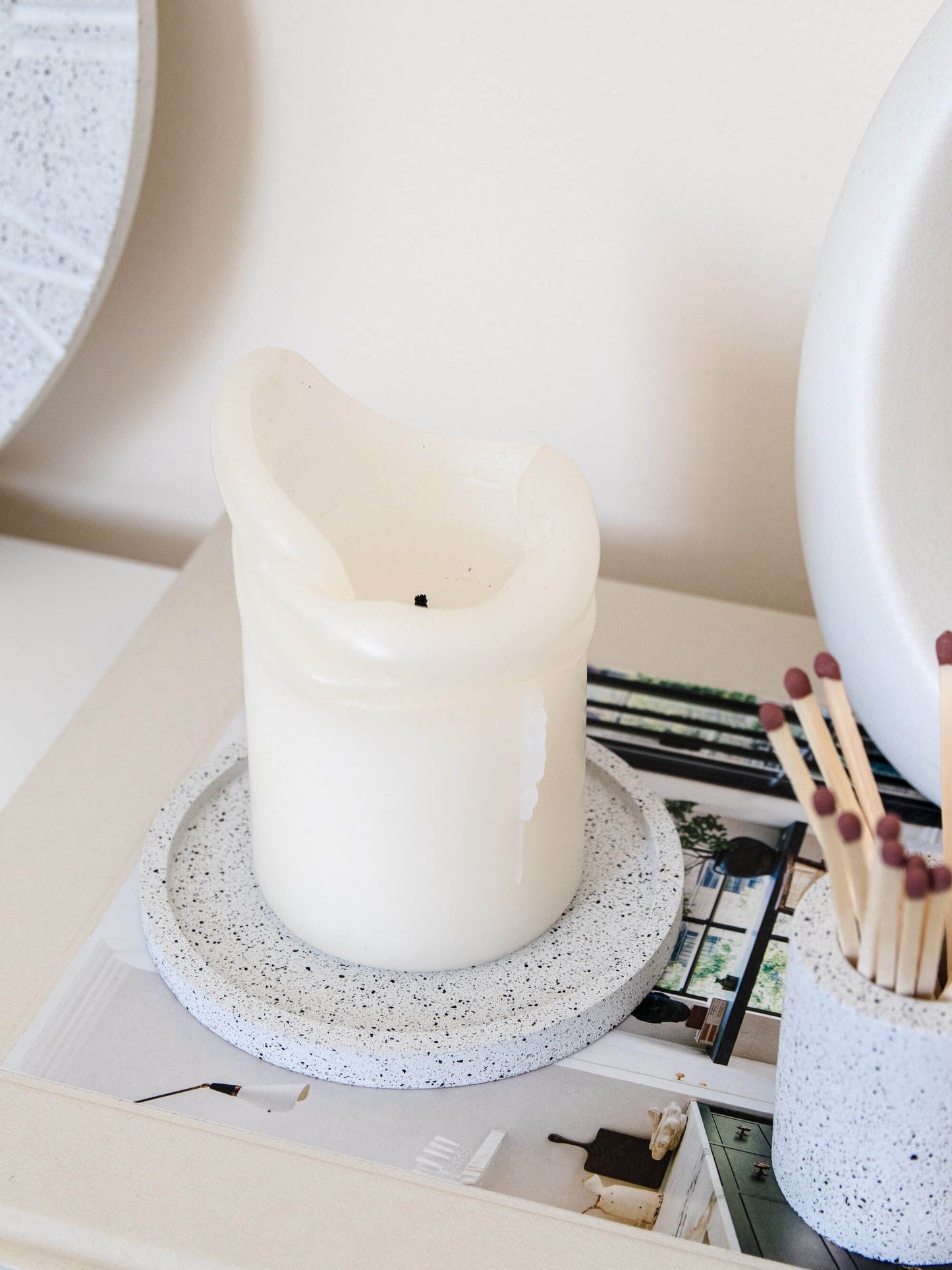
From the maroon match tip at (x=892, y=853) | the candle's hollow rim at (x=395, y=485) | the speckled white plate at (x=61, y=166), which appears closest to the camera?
the maroon match tip at (x=892, y=853)

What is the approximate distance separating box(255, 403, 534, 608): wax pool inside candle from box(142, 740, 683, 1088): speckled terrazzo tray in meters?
0.10

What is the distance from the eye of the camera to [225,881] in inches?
16.2

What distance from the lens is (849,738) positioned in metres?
0.31

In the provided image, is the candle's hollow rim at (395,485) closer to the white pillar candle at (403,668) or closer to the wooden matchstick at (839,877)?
the white pillar candle at (403,668)

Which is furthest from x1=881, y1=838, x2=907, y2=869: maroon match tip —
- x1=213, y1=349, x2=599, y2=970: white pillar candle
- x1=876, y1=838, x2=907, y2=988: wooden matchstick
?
x1=213, y1=349, x2=599, y2=970: white pillar candle

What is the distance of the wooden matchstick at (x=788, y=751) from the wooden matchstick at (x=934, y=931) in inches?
1.1

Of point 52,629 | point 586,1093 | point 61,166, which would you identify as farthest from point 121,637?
point 586,1093

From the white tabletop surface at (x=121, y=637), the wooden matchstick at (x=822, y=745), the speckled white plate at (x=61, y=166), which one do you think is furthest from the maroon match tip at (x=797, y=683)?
the speckled white plate at (x=61, y=166)

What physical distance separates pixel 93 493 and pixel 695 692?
1.08 ft

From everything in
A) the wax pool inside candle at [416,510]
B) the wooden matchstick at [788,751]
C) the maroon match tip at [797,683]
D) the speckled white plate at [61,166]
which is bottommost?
the wooden matchstick at [788,751]

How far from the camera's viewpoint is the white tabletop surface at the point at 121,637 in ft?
1.70

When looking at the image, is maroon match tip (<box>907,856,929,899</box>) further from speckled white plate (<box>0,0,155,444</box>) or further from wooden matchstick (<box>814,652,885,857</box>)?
speckled white plate (<box>0,0,155,444</box>)

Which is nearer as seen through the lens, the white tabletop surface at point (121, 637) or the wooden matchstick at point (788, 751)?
the wooden matchstick at point (788, 751)

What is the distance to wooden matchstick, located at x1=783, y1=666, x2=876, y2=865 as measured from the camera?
279 millimetres
